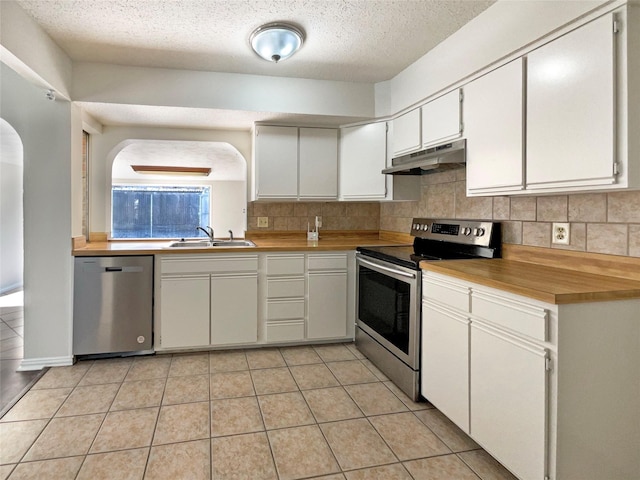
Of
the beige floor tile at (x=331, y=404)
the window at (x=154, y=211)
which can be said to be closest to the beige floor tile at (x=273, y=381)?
the beige floor tile at (x=331, y=404)

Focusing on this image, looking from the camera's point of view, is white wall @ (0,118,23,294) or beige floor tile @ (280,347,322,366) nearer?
beige floor tile @ (280,347,322,366)

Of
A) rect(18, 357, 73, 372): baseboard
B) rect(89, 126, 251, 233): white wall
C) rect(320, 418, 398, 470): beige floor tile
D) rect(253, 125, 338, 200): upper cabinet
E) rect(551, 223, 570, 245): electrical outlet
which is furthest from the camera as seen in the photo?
rect(89, 126, 251, 233): white wall

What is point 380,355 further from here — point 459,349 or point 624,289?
point 624,289

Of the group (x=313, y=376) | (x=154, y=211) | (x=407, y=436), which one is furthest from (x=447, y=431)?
(x=154, y=211)

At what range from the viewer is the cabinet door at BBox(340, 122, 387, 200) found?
10.9 feet

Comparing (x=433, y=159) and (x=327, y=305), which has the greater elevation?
(x=433, y=159)

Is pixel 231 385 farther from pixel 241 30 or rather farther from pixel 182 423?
pixel 241 30

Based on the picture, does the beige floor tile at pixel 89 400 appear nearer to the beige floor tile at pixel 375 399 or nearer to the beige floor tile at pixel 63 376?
the beige floor tile at pixel 63 376

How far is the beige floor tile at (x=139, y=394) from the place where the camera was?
2.29 metres

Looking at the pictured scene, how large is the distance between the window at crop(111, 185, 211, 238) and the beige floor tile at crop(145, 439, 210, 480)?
6.96 meters

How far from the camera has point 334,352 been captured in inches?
126

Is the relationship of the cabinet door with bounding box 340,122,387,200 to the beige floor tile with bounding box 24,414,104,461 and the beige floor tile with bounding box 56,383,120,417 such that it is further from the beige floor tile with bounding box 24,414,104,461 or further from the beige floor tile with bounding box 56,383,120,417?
the beige floor tile with bounding box 24,414,104,461

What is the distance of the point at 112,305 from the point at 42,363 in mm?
599

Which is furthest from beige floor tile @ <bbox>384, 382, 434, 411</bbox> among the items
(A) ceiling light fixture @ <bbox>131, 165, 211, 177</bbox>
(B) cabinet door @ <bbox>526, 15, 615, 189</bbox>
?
(A) ceiling light fixture @ <bbox>131, 165, 211, 177</bbox>
